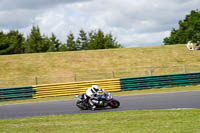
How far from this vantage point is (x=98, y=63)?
37031mm

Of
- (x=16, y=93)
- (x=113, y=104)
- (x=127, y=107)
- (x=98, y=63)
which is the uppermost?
(x=98, y=63)

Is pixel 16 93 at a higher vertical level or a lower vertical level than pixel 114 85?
lower

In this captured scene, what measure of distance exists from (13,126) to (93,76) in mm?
19954

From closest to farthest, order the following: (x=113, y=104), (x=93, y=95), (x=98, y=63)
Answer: (x=113, y=104) → (x=93, y=95) → (x=98, y=63)

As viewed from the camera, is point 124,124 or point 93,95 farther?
point 93,95

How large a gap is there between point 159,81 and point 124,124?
16.0 metres

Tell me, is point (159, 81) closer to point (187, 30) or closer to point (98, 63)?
point (98, 63)

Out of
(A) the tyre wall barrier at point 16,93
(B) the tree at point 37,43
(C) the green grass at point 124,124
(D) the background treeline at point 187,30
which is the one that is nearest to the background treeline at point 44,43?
(B) the tree at point 37,43

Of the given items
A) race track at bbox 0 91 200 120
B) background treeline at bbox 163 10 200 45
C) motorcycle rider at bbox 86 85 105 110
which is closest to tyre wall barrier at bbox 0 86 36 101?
race track at bbox 0 91 200 120

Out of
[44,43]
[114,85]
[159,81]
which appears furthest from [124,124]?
[44,43]

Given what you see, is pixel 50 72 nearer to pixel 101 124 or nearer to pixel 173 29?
pixel 101 124

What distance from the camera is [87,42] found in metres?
79.4

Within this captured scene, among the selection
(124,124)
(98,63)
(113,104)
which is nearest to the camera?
(124,124)

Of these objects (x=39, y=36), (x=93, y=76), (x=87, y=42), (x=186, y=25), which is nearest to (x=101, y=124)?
(x=93, y=76)
